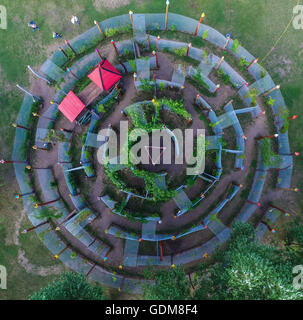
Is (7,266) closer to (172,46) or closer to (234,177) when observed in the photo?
(234,177)

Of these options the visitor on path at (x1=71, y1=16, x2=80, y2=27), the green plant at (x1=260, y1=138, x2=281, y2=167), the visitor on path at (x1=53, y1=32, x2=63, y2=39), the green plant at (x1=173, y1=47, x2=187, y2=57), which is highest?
the visitor on path at (x1=71, y1=16, x2=80, y2=27)

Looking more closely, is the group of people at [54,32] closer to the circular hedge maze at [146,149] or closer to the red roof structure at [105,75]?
the circular hedge maze at [146,149]

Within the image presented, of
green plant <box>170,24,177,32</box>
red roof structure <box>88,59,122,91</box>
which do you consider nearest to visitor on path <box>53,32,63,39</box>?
red roof structure <box>88,59,122,91</box>

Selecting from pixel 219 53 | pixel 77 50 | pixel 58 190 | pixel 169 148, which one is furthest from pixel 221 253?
pixel 77 50

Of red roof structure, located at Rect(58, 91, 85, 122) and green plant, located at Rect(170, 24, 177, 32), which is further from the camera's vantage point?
green plant, located at Rect(170, 24, 177, 32)

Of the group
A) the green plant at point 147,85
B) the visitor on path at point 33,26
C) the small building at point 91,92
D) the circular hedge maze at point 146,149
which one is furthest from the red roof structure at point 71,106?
the visitor on path at point 33,26

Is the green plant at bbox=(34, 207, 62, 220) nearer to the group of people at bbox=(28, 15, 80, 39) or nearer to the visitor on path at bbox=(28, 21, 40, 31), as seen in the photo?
the group of people at bbox=(28, 15, 80, 39)

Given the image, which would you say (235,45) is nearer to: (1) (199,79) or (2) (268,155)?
(1) (199,79)
